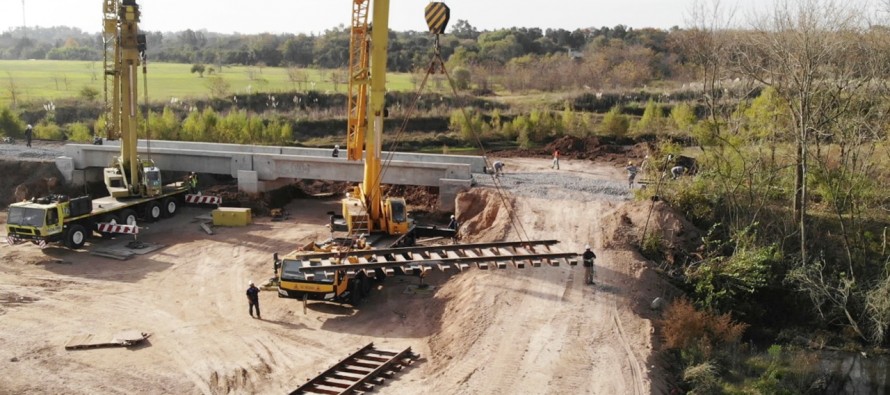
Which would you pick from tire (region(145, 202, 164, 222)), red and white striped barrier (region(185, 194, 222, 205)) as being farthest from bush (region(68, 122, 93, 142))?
tire (region(145, 202, 164, 222))

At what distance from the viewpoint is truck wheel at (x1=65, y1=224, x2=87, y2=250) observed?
91.4 feet

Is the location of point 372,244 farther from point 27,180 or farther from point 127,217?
point 27,180

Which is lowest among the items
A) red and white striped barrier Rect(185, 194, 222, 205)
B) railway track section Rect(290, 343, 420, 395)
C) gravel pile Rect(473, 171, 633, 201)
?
railway track section Rect(290, 343, 420, 395)

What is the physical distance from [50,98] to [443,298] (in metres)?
49.7

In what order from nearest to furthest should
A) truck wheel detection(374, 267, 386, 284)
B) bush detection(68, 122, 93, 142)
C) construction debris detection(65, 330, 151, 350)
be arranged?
construction debris detection(65, 330, 151, 350) < truck wheel detection(374, 267, 386, 284) < bush detection(68, 122, 93, 142)

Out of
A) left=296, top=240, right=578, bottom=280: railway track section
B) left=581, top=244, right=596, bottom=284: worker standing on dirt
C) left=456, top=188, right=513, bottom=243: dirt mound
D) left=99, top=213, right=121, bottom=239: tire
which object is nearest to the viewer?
left=296, top=240, right=578, bottom=280: railway track section

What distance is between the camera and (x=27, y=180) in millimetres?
36250

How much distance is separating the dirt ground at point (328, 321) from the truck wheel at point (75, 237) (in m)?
0.33

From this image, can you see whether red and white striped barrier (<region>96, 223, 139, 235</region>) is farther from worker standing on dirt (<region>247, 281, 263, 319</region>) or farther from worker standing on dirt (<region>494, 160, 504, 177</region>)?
worker standing on dirt (<region>494, 160, 504, 177</region>)

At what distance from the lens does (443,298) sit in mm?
22906

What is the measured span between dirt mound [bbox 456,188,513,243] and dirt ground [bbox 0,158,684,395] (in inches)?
3.9

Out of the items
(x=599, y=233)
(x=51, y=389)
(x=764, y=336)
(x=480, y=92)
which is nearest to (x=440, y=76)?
(x=480, y=92)

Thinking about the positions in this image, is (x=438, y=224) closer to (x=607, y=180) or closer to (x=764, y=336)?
(x=607, y=180)

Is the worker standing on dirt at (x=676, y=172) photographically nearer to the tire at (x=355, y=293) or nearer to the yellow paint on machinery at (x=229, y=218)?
the tire at (x=355, y=293)
